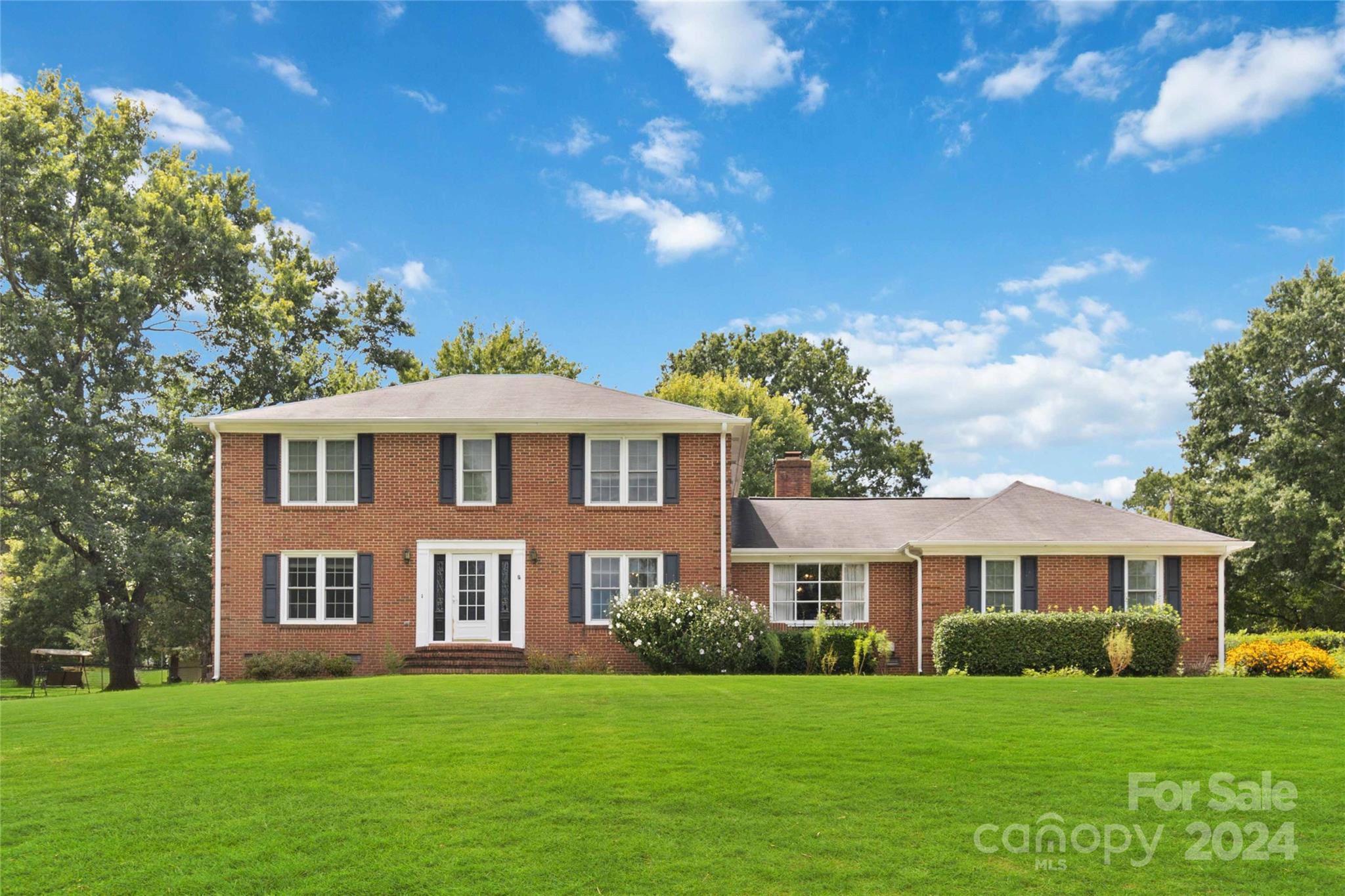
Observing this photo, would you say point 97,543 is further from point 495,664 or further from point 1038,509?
point 1038,509

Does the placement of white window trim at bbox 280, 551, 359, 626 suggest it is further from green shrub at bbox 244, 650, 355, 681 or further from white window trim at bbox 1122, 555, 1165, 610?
white window trim at bbox 1122, 555, 1165, 610

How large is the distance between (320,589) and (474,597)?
11.1 feet

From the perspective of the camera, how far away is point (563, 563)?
23969mm

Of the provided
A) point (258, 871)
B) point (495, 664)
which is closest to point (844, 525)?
point (495, 664)

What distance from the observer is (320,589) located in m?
23.8

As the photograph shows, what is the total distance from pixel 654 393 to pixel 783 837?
1785 inches

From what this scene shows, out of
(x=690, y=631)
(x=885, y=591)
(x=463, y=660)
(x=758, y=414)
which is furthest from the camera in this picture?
(x=758, y=414)

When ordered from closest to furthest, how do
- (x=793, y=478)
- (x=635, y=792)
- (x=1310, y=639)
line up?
(x=635, y=792) < (x=1310, y=639) < (x=793, y=478)

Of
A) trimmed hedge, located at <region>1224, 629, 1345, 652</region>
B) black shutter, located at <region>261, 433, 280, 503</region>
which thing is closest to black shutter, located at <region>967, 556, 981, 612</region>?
trimmed hedge, located at <region>1224, 629, 1345, 652</region>

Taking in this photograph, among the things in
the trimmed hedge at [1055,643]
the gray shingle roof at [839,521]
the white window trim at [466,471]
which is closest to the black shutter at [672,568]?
the gray shingle roof at [839,521]

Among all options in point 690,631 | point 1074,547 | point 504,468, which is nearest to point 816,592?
point 690,631

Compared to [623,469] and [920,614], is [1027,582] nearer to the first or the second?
[920,614]

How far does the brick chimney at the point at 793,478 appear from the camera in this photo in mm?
30750

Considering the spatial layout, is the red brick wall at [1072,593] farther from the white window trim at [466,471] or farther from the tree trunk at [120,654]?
the tree trunk at [120,654]
